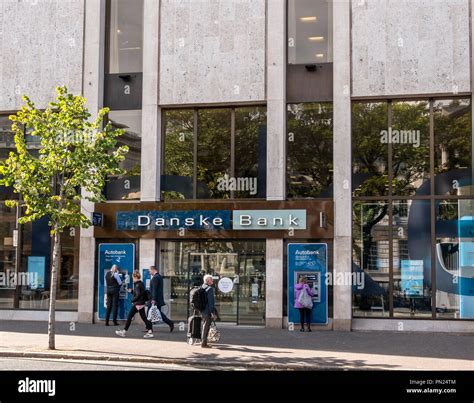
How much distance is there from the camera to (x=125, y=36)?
22.3 meters

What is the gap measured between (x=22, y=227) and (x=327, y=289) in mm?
10935

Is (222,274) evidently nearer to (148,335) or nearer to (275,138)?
(148,335)

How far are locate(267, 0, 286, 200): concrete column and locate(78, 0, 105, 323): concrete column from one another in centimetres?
591

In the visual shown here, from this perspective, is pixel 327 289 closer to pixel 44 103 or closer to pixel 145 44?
pixel 145 44

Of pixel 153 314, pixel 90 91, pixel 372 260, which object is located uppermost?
pixel 90 91

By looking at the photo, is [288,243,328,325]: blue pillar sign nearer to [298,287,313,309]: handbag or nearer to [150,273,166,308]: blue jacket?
[298,287,313,309]: handbag

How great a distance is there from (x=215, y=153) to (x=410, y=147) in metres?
6.24

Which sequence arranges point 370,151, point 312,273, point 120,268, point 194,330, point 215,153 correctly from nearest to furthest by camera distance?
point 194,330, point 312,273, point 370,151, point 215,153, point 120,268

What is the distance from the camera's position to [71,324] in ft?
65.3

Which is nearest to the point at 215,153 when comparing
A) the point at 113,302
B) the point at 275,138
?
the point at 275,138

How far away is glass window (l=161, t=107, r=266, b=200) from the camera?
2077 cm

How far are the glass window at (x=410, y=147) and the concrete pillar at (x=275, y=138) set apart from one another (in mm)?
3441

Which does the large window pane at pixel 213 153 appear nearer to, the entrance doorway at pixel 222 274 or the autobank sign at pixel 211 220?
the autobank sign at pixel 211 220
